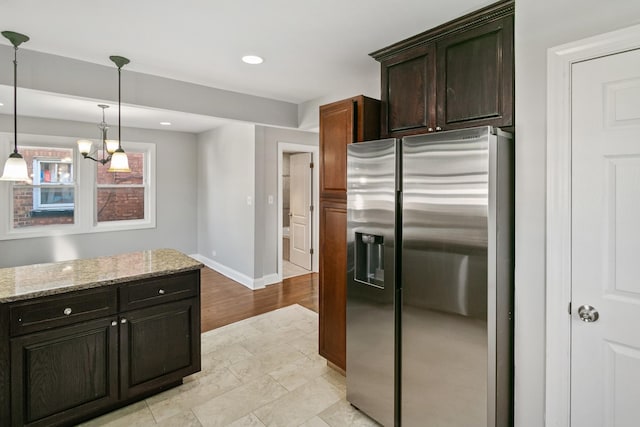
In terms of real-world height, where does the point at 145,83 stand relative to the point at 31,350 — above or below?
above

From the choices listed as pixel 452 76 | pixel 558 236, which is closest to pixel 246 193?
pixel 452 76

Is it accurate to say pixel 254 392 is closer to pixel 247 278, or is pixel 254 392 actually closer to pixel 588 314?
pixel 588 314

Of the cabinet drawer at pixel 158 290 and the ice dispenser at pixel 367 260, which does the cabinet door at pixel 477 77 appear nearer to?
the ice dispenser at pixel 367 260

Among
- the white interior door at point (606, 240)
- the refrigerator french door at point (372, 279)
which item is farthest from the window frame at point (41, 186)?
the white interior door at point (606, 240)

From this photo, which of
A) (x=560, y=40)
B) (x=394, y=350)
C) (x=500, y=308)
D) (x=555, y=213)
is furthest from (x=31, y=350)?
(x=560, y=40)

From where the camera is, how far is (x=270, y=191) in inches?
195

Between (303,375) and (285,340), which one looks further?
(285,340)

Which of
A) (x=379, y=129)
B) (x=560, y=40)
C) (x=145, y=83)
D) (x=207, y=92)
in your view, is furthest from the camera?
(x=207, y=92)

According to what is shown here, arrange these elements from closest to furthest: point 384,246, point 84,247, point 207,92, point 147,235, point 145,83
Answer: point 384,246 → point 145,83 → point 207,92 → point 84,247 → point 147,235

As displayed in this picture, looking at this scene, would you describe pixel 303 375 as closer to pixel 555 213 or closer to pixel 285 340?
pixel 285 340

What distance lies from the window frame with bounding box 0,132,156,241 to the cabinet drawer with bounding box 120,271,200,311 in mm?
3953

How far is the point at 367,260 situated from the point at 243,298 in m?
2.70

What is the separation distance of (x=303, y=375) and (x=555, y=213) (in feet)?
6.87

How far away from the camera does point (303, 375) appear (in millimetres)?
2697
